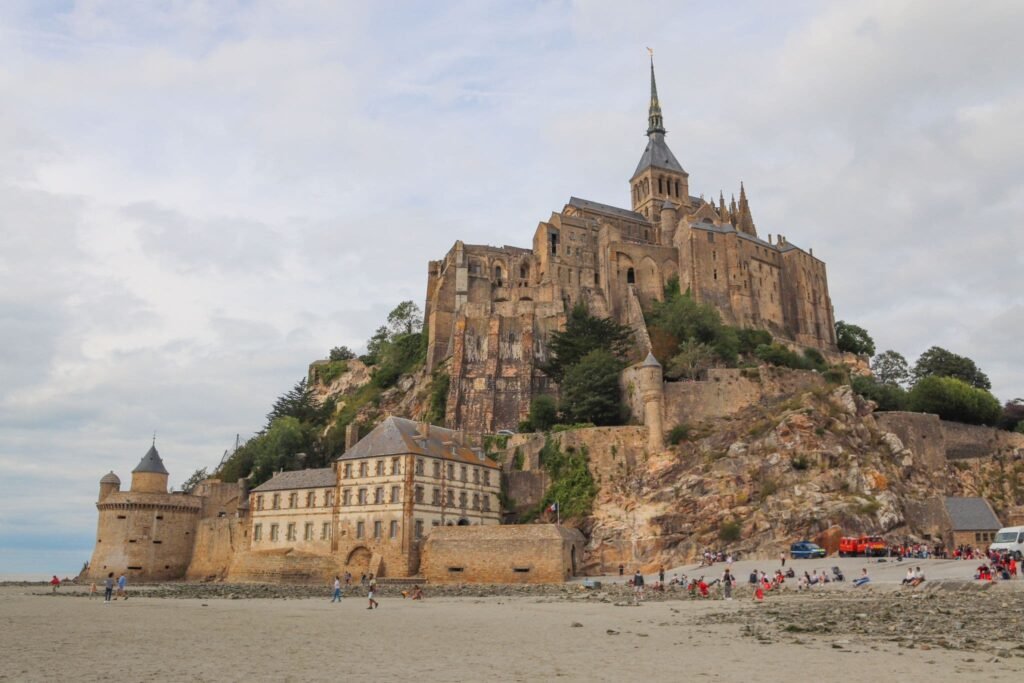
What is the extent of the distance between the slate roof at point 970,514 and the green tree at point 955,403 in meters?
11.7

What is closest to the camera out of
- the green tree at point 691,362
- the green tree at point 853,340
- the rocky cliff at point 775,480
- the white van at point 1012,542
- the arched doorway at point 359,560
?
the white van at point 1012,542

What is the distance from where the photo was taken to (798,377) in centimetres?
5912

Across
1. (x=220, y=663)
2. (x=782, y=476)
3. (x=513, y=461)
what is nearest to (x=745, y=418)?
(x=782, y=476)

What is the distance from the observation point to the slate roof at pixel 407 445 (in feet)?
168

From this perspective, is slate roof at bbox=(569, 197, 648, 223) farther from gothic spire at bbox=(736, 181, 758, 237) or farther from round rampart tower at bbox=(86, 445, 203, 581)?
round rampart tower at bbox=(86, 445, 203, 581)

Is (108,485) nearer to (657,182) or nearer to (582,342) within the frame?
(582,342)

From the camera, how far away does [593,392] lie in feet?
194

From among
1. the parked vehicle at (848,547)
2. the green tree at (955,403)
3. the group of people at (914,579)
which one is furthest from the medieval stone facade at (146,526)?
the green tree at (955,403)

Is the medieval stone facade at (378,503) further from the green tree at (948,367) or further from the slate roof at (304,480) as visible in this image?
the green tree at (948,367)

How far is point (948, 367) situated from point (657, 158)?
42290 mm

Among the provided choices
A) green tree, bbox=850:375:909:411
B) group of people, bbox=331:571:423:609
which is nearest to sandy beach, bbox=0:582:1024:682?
group of people, bbox=331:571:423:609

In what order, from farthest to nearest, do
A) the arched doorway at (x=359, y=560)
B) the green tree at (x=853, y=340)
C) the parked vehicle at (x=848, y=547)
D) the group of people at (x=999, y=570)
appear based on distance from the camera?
the green tree at (x=853, y=340), the arched doorway at (x=359, y=560), the parked vehicle at (x=848, y=547), the group of people at (x=999, y=570)

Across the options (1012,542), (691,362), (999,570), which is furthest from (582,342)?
(999,570)

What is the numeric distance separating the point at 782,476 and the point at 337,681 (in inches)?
1540
